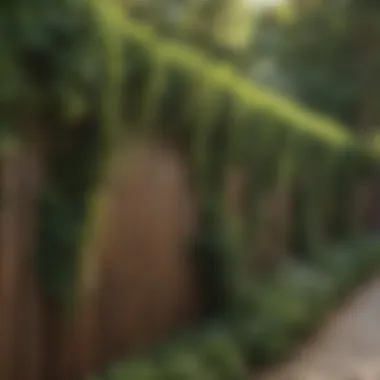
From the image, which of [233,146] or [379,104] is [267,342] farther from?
[379,104]

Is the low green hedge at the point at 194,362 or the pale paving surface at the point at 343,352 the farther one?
the pale paving surface at the point at 343,352

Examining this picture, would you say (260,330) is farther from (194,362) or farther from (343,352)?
(194,362)

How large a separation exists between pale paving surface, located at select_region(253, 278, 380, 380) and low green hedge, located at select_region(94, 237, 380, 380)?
18cm

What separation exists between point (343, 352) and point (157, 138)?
3.57 metres

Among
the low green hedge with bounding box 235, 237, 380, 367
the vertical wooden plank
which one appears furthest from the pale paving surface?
the vertical wooden plank

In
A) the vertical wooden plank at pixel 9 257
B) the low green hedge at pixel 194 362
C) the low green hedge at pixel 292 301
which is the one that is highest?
the vertical wooden plank at pixel 9 257

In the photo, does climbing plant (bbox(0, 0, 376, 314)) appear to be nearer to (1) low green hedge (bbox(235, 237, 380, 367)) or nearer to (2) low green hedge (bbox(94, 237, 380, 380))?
(2) low green hedge (bbox(94, 237, 380, 380))

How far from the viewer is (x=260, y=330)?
8984 mm

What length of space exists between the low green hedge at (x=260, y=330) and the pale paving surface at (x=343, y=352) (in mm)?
176

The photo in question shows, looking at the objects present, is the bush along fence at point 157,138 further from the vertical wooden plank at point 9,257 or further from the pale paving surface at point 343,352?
the pale paving surface at point 343,352

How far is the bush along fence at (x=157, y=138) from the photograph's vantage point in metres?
5.71

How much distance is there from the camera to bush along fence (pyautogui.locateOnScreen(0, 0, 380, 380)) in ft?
18.7

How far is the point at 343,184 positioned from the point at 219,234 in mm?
10720

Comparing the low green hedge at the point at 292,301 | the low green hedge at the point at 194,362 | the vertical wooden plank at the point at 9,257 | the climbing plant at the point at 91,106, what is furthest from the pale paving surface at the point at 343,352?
the vertical wooden plank at the point at 9,257
